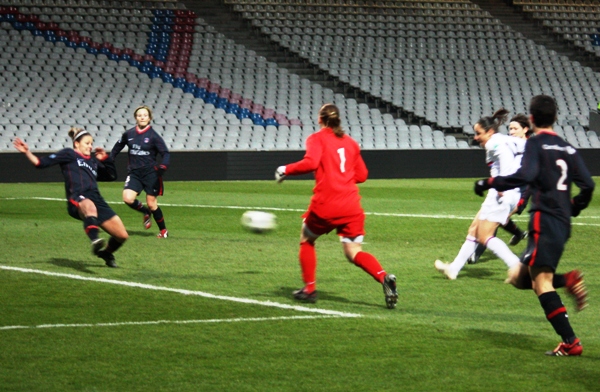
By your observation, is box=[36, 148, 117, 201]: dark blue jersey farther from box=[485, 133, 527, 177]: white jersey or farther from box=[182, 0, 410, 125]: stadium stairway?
box=[182, 0, 410, 125]: stadium stairway

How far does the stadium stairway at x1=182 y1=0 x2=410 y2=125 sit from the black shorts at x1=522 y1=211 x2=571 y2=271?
29.5m

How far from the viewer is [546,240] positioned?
628cm

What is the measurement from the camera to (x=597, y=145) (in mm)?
34125

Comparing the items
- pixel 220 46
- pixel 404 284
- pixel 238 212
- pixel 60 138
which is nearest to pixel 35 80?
pixel 60 138

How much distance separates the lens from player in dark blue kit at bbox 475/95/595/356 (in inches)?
248

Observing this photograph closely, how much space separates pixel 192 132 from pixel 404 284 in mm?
21767

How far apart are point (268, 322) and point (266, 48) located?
102 feet

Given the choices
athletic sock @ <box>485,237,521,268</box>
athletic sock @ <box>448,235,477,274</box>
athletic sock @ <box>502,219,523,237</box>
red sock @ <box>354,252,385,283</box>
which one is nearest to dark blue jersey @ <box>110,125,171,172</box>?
athletic sock @ <box>502,219,523,237</box>

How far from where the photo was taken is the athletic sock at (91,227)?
35.0ft

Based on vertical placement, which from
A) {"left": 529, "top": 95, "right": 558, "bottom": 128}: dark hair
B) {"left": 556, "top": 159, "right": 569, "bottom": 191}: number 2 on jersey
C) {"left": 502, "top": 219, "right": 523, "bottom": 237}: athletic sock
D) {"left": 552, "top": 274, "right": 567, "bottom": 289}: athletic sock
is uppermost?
{"left": 529, "top": 95, "right": 558, "bottom": 128}: dark hair

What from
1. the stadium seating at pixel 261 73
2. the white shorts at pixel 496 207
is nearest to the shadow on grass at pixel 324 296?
the white shorts at pixel 496 207

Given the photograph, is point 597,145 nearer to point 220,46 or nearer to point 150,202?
point 220,46

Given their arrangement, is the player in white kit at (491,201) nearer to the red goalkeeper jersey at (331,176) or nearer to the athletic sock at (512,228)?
the athletic sock at (512,228)

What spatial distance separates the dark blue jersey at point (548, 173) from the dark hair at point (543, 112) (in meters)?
0.06
